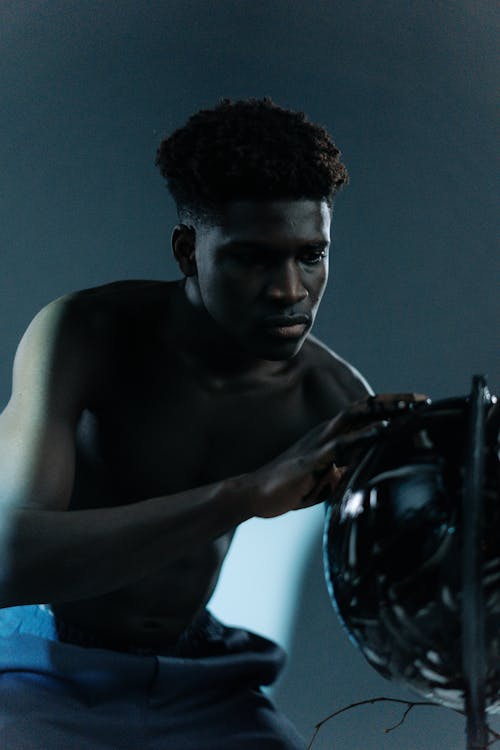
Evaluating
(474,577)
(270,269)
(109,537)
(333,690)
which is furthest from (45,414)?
(333,690)

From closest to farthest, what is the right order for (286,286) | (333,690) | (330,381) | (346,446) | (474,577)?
(474,577)
(346,446)
(286,286)
(330,381)
(333,690)

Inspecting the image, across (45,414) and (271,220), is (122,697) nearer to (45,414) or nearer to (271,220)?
(45,414)

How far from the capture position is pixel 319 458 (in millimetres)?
995

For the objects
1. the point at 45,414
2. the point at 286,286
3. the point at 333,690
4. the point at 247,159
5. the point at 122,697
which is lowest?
the point at 333,690

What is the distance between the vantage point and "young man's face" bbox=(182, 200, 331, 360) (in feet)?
3.74

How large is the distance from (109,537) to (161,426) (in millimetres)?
278

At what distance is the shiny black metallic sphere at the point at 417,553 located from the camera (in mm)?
842

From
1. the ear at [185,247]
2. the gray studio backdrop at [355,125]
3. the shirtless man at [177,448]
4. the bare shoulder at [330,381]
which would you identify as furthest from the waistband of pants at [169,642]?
the gray studio backdrop at [355,125]

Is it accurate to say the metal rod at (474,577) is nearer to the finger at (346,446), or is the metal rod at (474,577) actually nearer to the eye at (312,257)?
the finger at (346,446)

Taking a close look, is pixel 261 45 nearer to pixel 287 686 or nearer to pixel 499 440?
pixel 287 686

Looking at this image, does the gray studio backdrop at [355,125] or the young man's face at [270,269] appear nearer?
the young man's face at [270,269]

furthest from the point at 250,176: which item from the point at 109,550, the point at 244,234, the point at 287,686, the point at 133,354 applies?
the point at 287,686

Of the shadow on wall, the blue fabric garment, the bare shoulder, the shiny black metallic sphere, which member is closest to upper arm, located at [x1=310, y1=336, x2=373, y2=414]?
the bare shoulder

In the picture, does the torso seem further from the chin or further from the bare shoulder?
the chin
